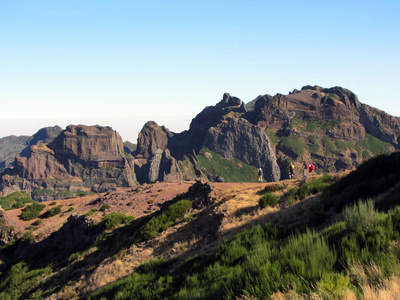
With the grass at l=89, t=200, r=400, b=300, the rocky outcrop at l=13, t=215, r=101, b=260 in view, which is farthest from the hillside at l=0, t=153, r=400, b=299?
the rocky outcrop at l=13, t=215, r=101, b=260

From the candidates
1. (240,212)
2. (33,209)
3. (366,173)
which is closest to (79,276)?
(240,212)

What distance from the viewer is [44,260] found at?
99.4ft

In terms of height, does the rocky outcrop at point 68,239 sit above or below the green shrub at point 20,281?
above

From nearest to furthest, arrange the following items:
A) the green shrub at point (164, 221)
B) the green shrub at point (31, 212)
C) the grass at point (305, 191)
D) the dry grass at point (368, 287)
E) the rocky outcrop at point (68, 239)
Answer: the dry grass at point (368, 287) → the grass at point (305, 191) → the green shrub at point (164, 221) → the rocky outcrop at point (68, 239) → the green shrub at point (31, 212)

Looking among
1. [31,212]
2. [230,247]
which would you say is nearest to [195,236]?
[230,247]

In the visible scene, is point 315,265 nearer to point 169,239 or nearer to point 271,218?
point 271,218

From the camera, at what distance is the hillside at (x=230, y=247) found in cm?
575

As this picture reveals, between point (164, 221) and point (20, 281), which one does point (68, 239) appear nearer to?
point (20, 281)

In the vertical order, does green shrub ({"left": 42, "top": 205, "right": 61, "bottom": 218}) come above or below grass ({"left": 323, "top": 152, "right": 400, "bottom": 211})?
below

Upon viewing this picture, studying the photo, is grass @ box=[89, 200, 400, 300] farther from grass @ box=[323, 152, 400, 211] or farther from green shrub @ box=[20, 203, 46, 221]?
green shrub @ box=[20, 203, 46, 221]

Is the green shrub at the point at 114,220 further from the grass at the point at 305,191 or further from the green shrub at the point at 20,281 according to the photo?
the grass at the point at 305,191

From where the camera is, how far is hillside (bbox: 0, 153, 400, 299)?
18.9ft

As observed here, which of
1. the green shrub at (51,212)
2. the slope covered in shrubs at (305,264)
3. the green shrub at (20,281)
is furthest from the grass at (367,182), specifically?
the green shrub at (51,212)

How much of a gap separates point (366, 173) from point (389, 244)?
11.8 metres
